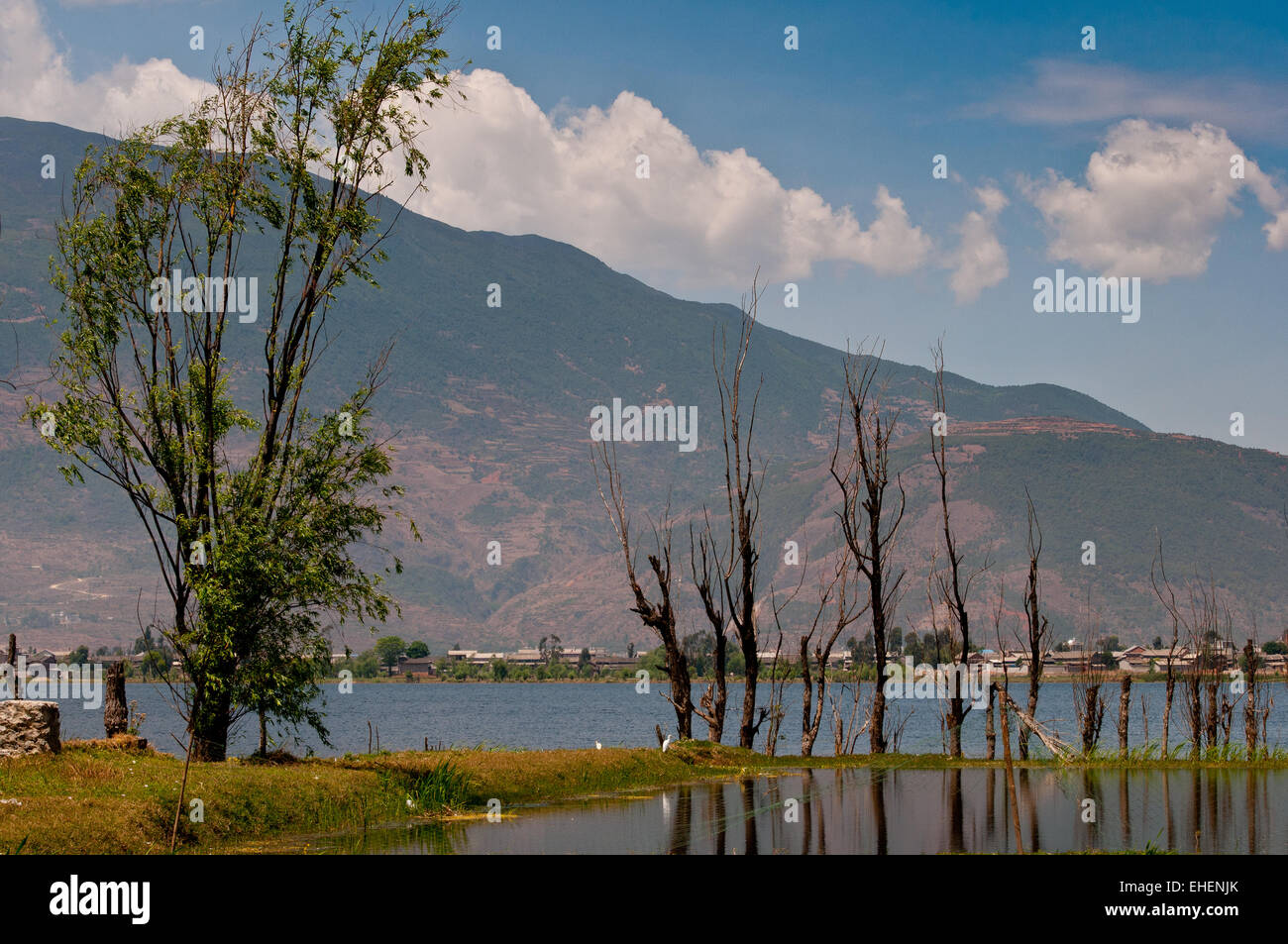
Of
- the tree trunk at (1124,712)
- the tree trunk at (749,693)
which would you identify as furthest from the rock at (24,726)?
the tree trunk at (1124,712)

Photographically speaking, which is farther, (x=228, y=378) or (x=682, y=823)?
(x=228, y=378)

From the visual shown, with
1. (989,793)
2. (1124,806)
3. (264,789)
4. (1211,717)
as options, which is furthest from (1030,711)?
(264,789)

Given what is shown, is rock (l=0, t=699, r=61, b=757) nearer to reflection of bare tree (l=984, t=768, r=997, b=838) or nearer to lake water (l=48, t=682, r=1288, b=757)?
reflection of bare tree (l=984, t=768, r=997, b=838)

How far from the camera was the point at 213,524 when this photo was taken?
82.1 ft

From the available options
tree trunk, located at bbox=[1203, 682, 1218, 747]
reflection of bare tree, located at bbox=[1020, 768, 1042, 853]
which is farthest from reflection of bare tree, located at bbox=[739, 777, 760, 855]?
tree trunk, located at bbox=[1203, 682, 1218, 747]

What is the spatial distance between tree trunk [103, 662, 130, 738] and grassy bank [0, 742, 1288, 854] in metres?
2.41

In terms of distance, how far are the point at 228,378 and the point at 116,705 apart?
7.38 m

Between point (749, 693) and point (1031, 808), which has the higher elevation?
point (749, 693)

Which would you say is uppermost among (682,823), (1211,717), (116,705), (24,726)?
(24,726)

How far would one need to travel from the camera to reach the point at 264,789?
19.9m

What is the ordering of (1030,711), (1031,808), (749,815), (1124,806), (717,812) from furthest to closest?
(1030,711) < (1124,806) < (1031,808) < (717,812) < (749,815)

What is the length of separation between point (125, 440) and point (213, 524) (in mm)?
2802

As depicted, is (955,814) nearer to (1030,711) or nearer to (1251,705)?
(1030,711)
